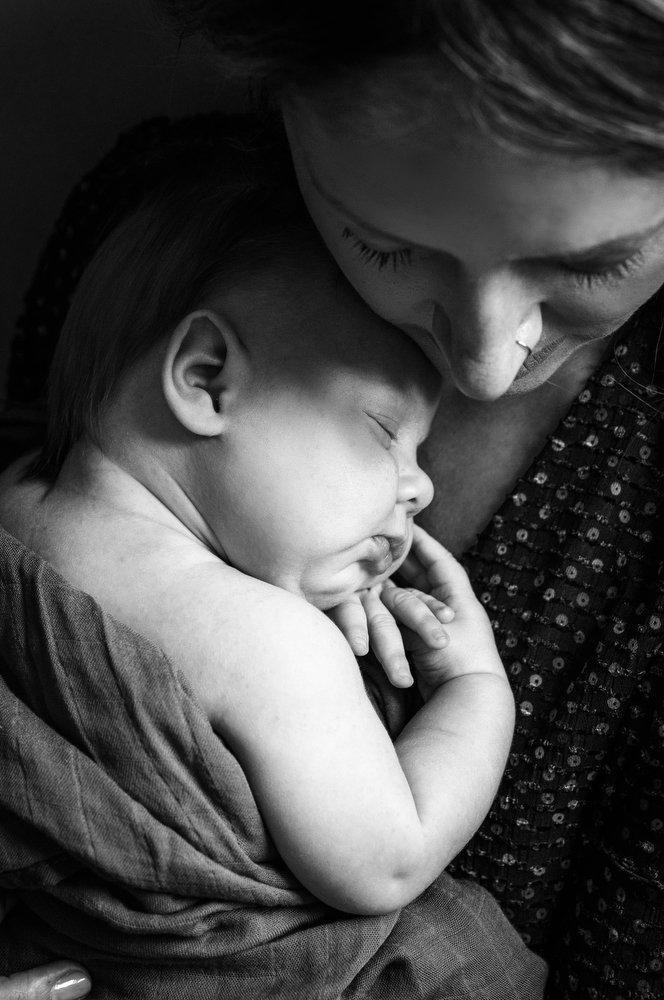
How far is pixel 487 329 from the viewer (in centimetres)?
70

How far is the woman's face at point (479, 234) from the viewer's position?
602 mm

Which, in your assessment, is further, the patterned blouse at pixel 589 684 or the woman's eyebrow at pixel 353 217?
the patterned blouse at pixel 589 684

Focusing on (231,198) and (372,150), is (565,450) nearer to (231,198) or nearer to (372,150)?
(231,198)

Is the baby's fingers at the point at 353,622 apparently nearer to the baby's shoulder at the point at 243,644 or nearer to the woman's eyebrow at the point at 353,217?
the baby's shoulder at the point at 243,644

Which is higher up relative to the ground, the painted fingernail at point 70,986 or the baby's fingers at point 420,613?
the baby's fingers at point 420,613

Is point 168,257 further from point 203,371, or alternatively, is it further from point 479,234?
point 479,234

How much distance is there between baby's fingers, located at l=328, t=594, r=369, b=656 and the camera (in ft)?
3.19

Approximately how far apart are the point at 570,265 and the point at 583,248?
0.04 meters

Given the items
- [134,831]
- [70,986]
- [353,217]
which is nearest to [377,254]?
[353,217]

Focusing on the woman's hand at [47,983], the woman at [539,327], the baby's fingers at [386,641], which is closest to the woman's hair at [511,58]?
the woman at [539,327]

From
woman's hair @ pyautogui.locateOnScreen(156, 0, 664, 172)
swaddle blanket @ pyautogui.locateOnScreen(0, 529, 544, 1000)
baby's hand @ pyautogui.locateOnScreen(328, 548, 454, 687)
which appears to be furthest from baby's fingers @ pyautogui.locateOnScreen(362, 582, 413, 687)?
woman's hair @ pyautogui.locateOnScreen(156, 0, 664, 172)

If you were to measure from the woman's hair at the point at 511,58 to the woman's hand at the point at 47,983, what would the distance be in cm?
77

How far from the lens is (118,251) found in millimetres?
1060

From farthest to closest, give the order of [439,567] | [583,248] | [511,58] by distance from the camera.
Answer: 1. [439,567]
2. [583,248]
3. [511,58]
